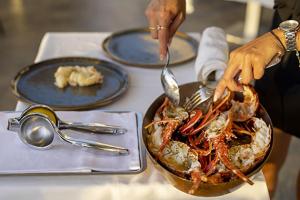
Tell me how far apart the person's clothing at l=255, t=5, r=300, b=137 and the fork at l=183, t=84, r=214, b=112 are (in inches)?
16.1

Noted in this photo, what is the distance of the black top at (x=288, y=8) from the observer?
1.04 m

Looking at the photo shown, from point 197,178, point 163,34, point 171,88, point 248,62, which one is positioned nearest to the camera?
point 197,178

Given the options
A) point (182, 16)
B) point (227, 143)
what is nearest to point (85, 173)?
point (227, 143)

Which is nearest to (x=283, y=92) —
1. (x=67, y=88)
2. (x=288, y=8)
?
(x=288, y=8)

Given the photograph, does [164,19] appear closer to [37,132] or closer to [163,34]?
[163,34]

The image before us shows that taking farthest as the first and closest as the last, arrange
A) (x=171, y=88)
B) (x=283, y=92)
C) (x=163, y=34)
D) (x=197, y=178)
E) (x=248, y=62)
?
(x=283, y=92), (x=163, y=34), (x=171, y=88), (x=248, y=62), (x=197, y=178)

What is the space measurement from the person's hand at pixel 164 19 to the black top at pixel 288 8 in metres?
0.25

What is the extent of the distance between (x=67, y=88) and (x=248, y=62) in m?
0.49

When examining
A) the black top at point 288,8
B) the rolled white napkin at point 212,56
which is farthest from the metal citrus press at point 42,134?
the black top at point 288,8

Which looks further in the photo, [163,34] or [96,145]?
[163,34]

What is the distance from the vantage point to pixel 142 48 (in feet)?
4.19

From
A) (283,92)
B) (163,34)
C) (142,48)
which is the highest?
(163,34)

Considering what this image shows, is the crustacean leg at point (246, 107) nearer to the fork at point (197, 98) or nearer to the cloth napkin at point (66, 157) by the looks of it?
the fork at point (197, 98)

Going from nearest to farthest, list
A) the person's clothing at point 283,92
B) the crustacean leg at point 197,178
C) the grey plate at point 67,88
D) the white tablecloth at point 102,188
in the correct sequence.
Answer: the crustacean leg at point 197,178
the white tablecloth at point 102,188
the grey plate at point 67,88
the person's clothing at point 283,92
